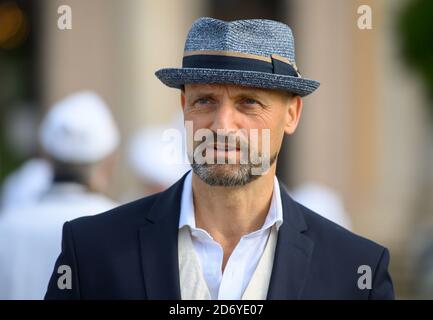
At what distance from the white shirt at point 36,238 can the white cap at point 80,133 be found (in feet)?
0.77

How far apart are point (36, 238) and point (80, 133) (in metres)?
0.74

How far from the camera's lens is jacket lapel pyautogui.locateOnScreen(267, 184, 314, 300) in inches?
119

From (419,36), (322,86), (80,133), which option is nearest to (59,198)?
(80,133)

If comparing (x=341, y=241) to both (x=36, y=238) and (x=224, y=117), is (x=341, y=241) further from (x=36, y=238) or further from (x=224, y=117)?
(x=36, y=238)

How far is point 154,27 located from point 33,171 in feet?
25.1

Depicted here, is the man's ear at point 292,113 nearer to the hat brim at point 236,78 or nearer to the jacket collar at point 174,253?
the hat brim at point 236,78

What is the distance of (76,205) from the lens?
4.73m

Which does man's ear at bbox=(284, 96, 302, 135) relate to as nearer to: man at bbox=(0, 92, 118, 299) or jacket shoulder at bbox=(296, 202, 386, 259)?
jacket shoulder at bbox=(296, 202, 386, 259)

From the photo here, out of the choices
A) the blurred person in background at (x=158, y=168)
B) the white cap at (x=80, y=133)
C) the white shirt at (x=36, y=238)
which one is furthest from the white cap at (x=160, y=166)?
the white shirt at (x=36, y=238)

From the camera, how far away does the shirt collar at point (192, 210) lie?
3.16 metres

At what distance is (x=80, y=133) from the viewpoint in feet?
16.8

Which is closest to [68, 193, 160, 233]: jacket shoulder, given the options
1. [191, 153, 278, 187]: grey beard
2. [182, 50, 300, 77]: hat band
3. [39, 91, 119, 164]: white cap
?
[191, 153, 278, 187]: grey beard

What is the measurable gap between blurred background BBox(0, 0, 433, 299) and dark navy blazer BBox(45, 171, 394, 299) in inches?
421
